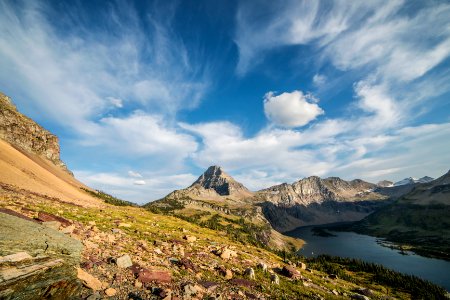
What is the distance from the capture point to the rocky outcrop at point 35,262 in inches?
430

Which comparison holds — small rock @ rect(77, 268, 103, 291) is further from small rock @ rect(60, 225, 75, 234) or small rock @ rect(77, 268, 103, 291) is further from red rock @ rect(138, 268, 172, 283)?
small rock @ rect(60, 225, 75, 234)

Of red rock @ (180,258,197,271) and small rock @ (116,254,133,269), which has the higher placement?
small rock @ (116,254,133,269)

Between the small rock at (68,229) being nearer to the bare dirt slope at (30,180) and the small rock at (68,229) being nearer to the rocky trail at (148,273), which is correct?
the rocky trail at (148,273)

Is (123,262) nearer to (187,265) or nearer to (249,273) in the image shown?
(187,265)

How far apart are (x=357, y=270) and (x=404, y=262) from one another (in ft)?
312

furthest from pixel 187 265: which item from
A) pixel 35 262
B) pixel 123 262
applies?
pixel 35 262

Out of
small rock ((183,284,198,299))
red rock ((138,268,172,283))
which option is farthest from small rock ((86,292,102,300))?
small rock ((183,284,198,299))

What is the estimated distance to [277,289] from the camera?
86.4ft

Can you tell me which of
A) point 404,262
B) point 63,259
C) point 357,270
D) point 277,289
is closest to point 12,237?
point 63,259

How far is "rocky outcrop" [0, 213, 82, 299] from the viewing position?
10.9 metres

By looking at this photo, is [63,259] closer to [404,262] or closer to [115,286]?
[115,286]

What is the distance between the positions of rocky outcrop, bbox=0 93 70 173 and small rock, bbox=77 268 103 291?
130m

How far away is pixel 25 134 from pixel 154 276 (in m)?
153

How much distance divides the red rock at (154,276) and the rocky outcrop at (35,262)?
207 inches
